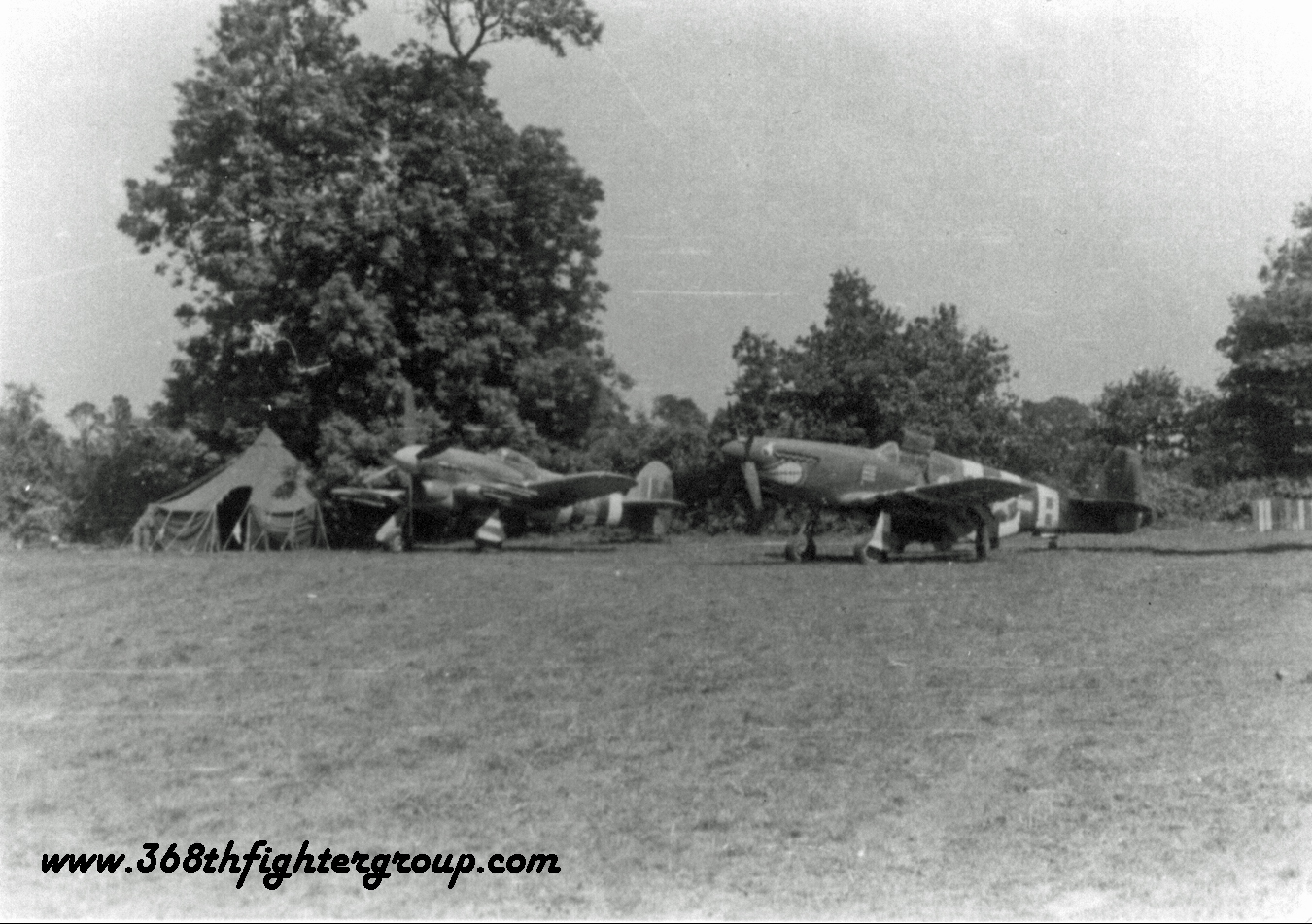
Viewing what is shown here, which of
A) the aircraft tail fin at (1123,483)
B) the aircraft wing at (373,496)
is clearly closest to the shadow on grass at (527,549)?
the aircraft wing at (373,496)

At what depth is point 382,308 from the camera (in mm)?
26656

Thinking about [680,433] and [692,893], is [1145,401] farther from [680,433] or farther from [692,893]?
[692,893]

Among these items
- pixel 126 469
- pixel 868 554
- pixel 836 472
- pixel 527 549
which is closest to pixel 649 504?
pixel 527 549

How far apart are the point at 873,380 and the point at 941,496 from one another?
13.2 meters

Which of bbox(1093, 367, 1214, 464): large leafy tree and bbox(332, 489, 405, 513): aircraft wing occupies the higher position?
bbox(1093, 367, 1214, 464): large leafy tree

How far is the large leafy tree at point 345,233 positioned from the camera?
26.4 m

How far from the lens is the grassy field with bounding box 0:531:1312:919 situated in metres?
4.63

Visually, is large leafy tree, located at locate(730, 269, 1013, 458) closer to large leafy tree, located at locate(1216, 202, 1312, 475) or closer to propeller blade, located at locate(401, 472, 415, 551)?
large leafy tree, located at locate(1216, 202, 1312, 475)

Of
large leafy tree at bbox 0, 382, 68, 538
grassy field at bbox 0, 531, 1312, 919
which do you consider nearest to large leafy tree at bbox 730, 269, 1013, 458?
large leafy tree at bbox 0, 382, 68, 538

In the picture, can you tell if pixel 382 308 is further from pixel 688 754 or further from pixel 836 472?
pixel 688 754

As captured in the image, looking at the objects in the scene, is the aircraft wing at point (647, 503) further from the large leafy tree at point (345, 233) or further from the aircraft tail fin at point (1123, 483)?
the aircraft tail fin at point (1123, 483)

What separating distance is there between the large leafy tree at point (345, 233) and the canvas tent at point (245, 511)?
1389 mm

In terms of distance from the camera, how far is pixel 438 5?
21.6 meters

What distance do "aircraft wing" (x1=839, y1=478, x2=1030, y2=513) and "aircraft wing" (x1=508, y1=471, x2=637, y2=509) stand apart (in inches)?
244
